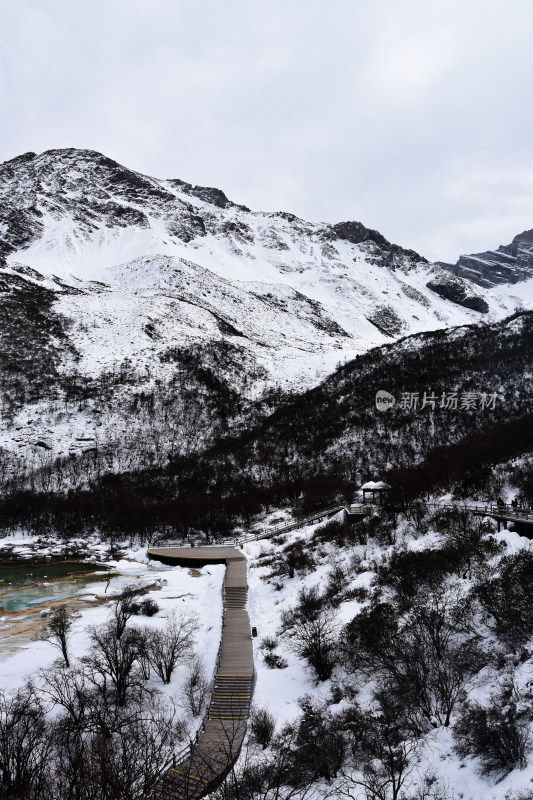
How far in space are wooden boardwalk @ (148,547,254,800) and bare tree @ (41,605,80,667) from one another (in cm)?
922

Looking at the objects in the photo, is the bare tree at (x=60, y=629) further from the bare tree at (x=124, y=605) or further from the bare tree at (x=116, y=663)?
the bare tree at (x=124, y=605)

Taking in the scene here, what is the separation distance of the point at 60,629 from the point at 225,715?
12.0 meters

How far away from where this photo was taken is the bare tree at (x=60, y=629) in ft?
86.4

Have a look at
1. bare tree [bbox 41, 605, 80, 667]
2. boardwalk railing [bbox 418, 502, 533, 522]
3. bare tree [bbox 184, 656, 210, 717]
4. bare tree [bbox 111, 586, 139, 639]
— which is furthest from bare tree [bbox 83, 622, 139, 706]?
boardwalk railing [bbox 418, 502, 533, 522]

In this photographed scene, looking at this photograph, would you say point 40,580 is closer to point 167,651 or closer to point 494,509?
point 167,651

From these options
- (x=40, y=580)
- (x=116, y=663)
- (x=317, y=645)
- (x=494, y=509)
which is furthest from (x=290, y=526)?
(x=116, y=663)

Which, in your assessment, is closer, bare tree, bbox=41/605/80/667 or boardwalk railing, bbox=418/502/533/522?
bare tree, bbox=41/605/80/667

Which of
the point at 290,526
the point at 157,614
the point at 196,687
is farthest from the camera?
the point at 290,526

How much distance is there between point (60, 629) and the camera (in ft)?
87.5

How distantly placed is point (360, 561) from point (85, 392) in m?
82.4

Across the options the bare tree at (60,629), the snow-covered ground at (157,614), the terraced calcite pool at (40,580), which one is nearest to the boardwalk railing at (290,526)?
the snow-covered ground at (157,614)

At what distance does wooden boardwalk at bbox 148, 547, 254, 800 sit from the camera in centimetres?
1554

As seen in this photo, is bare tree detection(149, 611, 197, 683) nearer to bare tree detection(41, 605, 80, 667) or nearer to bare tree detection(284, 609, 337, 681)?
bare tree detection(41, 605, 80, 667)

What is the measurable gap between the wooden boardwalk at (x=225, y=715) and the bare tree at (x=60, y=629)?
922cm
